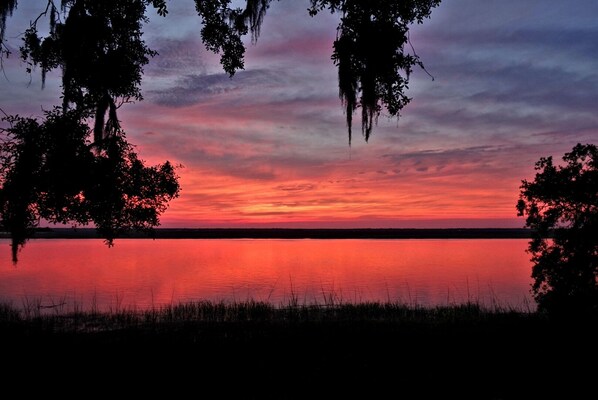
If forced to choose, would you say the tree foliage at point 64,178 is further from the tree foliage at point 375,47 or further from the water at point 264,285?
the water at point 264,285

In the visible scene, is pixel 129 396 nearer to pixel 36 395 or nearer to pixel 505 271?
pixel 36 395

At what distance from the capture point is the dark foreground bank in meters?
8.12

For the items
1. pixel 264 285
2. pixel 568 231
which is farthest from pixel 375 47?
pixel 264 285

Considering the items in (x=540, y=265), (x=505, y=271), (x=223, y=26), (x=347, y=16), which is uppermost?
(x=223, y=26)

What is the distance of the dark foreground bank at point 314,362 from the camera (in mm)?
8125

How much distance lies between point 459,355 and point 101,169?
932cm

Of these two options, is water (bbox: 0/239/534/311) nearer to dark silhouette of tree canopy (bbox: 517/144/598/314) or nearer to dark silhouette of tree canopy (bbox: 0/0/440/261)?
dark silhouette of tree canopy (bbox: 517/144/598/314)

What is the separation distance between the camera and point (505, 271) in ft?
183

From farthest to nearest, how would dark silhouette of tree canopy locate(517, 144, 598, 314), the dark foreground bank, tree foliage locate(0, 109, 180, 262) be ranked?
dark silhouette of tree canopy locate(517, 144, 598, 314) < tree foliage locate(0, 109, 180, 262) < the dark foreground bank

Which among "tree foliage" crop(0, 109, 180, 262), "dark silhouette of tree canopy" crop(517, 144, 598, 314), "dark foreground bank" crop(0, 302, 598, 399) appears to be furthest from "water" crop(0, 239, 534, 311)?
"tree foliage" crop(0, 109, 180, 262)

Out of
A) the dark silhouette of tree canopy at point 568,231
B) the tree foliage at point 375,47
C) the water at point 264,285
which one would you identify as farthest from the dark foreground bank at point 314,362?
the water at point 264,285

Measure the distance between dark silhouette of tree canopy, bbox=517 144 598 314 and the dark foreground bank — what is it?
1102mm

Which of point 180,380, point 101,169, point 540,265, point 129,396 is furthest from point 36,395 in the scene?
point 540,265

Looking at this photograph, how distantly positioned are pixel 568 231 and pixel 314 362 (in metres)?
9.83
